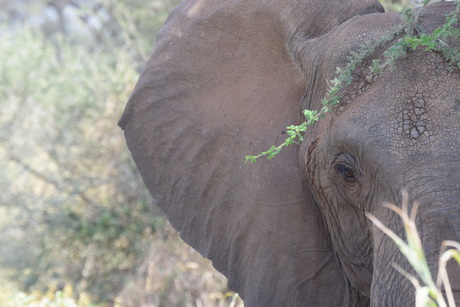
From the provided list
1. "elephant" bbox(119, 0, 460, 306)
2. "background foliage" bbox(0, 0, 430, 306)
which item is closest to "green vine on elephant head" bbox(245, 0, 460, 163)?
"elephant" bbox(119, 0, 460, 306)

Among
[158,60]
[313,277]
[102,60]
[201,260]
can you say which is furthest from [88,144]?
[313,277]

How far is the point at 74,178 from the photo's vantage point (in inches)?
260

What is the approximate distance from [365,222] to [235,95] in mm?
731

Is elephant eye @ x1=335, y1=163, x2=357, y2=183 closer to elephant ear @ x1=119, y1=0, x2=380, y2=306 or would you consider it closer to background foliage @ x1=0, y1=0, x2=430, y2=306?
elephant ear @ x1=119, y1=0, x2=380, y2=306

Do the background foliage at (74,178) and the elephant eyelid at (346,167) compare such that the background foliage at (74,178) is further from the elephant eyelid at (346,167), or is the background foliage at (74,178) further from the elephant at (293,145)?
the elephant eyelid at (346,167)

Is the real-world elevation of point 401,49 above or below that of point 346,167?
above

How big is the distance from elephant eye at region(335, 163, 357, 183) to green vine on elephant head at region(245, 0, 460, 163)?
159 mm

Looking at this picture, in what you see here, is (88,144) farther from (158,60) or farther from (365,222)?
(365,222)

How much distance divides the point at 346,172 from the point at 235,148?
568 mm

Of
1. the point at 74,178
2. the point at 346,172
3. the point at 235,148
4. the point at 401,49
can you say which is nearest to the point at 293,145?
the point at 235,148

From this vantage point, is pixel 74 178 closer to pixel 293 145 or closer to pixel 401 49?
pixel 293 145

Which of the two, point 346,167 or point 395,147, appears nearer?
point 395,147

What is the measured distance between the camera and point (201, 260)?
5.17 m

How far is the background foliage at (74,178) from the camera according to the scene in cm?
622
